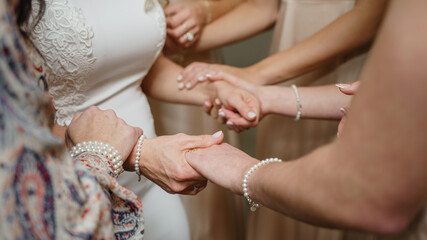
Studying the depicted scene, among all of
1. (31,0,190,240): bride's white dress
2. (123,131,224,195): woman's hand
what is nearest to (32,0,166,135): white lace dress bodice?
(31,0,190,240): bride's white dress

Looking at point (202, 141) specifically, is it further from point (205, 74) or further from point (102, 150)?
point (205, 74)

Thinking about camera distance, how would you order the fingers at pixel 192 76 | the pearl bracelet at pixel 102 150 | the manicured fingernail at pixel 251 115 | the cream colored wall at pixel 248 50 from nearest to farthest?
the pearl bracelet at pixel 102 150 → the manicured fingernail at pixel 251 115 → the fingers at pixel 192 76 → the cream colored wall at pixel 248 50

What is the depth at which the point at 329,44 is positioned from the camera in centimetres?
117

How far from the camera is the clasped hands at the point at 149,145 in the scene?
2.54 ft

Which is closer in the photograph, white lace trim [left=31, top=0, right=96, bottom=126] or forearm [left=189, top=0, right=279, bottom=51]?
white lace trim [left=31, top=0, right=96, bottom=126]

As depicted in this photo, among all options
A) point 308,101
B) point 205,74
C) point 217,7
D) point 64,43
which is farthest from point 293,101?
point 64,43

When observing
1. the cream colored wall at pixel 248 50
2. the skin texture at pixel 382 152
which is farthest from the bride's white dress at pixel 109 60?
the cream colored wall at pixel 248 50

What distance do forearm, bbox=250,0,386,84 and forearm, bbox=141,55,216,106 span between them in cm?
21

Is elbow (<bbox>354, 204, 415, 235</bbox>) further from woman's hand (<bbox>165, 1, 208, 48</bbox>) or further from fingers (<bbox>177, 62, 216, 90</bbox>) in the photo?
woman's hand (<bbox>165, 1, 208, 48</bbox>)

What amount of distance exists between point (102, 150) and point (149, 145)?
6.3 inches

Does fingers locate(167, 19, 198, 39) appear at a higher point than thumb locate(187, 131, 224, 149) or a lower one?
higher

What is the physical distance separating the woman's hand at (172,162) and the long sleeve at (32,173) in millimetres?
325

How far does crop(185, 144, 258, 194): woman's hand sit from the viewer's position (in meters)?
0.71

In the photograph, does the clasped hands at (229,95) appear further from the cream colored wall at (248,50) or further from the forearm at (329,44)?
the cream colored wall at (248,50)
